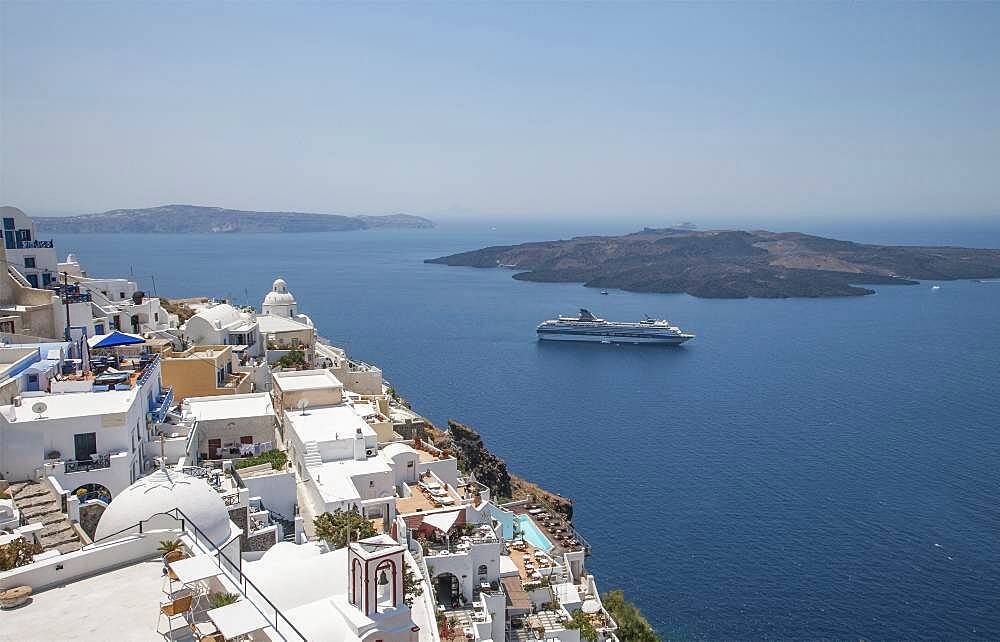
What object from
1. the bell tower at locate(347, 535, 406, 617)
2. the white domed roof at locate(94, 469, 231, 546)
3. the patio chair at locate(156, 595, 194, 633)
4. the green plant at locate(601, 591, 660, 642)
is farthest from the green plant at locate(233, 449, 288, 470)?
the patio chair at locate(156, 595, 194, 633)

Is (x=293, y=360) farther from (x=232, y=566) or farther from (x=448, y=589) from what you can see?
(x=232, y=566)

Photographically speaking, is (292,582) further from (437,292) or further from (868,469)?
(437,292)

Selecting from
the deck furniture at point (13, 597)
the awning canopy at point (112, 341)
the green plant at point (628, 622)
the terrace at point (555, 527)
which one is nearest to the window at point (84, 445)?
the awning canopy at point (112, 341)

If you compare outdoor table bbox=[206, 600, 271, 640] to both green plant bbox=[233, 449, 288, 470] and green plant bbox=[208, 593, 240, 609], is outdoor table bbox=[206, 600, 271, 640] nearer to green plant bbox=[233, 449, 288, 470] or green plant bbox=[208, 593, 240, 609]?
green plant bbox=[208, 593, 240, 609]

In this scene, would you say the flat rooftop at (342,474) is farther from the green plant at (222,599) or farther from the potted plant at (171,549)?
the green plant at (222,599)

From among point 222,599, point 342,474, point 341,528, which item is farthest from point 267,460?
point 222,599
